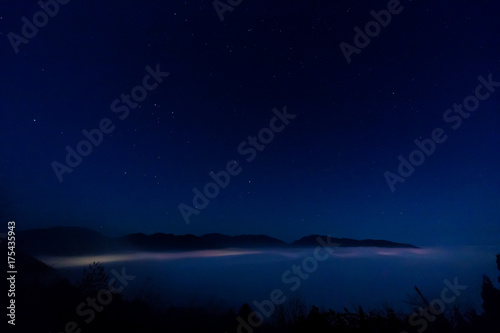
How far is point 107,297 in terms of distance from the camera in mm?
46844

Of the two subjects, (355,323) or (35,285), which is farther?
(35,285)

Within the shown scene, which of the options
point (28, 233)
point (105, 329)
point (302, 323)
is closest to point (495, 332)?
point (302, 323)

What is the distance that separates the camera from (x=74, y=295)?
43219 millimetres

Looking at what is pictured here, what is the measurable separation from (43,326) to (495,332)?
69.4m

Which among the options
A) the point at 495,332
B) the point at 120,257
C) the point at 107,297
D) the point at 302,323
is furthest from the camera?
the point at 120,257

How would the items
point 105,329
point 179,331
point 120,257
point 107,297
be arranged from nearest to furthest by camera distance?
point 105,329 → point 107,297 → point 179,331 → point 120,257

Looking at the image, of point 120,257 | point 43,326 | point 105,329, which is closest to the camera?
point 43,326

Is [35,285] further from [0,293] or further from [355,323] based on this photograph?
[355,323]

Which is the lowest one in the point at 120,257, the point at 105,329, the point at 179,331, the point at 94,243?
the point at 179,331

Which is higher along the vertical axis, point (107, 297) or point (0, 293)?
point (0, 293)

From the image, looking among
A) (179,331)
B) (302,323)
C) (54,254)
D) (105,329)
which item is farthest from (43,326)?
(54,254)

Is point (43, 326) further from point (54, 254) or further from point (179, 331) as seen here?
point (54, 254)

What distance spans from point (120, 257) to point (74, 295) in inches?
5432

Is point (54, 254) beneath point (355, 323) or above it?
above
